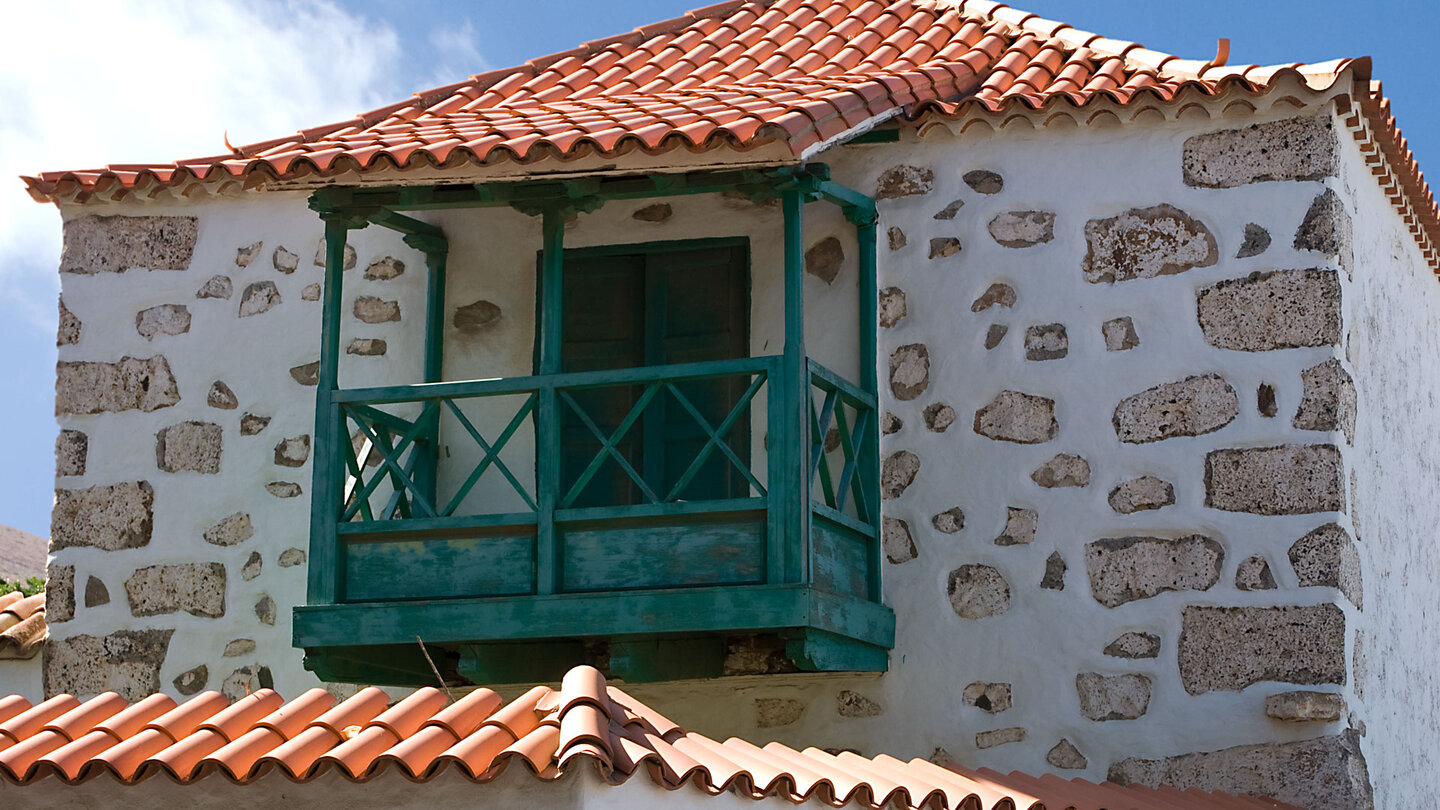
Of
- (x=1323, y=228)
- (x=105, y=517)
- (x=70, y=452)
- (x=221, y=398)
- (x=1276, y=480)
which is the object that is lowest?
(x=105, y=517)

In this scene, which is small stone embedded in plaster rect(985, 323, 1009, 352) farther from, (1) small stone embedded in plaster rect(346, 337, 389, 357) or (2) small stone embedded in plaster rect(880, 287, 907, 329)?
(1) small stone embedded in plaster rect(346, 337, 389, 357)

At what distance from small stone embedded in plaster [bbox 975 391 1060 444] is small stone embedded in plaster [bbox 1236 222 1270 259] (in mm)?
986

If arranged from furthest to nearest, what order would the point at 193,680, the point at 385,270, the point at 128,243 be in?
the point at 128,243
the point at 385,270
the point at 193,680

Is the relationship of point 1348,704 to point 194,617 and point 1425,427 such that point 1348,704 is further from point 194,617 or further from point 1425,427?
point 194,617

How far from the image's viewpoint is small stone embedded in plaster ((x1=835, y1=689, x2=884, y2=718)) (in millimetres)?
7578

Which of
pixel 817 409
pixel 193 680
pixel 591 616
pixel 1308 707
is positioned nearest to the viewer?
pixel 1308 707

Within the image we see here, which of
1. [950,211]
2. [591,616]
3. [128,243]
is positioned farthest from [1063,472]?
[128,243]

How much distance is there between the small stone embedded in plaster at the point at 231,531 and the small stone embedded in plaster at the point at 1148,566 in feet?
12.4

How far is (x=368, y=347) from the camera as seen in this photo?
8.50 meters

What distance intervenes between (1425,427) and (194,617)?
6.02 m

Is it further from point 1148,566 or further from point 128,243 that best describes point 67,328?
point 1148,566

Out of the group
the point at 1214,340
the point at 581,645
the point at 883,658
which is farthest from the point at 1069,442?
the point at 581,645

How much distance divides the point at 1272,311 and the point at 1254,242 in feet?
0.99

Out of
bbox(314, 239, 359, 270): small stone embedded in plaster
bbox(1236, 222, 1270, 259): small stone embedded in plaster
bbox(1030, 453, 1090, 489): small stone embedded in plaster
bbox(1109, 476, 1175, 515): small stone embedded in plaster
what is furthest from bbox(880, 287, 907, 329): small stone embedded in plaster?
bbox(314, 239, 359, 270): small stone embedded in plaster
